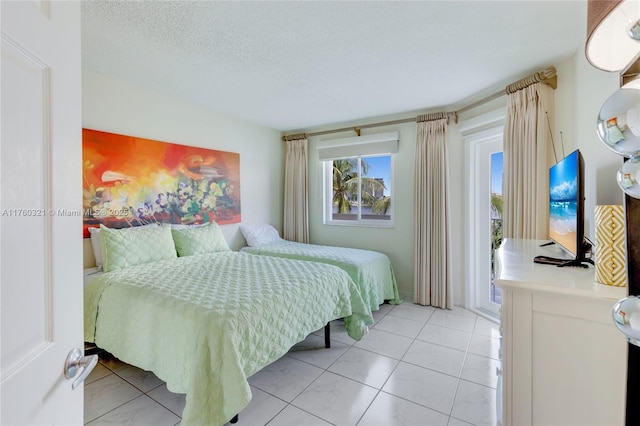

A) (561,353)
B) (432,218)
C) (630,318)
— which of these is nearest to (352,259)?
(432,218)

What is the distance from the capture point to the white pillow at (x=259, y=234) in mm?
3965

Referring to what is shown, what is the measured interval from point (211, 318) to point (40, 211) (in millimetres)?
1170

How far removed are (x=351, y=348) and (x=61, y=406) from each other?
2.23m

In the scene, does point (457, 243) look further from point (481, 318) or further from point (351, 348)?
point (351, 348)

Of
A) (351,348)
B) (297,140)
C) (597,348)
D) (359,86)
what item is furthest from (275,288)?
(297,140)

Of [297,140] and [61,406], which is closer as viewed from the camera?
[61,406]

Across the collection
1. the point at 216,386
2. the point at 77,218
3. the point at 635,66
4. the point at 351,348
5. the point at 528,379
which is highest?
the point at 635,66

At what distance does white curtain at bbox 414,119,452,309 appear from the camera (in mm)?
3342

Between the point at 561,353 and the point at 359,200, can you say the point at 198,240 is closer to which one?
the point at 359,200

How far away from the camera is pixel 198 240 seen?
3102mm

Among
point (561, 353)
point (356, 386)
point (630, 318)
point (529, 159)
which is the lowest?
point (356, 386)

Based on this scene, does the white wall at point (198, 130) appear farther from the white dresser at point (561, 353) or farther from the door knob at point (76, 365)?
the white dresser at point (561, 353)

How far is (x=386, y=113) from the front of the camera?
373 cm

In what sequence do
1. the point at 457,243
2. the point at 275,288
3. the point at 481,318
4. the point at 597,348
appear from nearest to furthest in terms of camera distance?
the point at 597,348 < the point at 275,288 < the point at 481,318 < the point at 457,243
